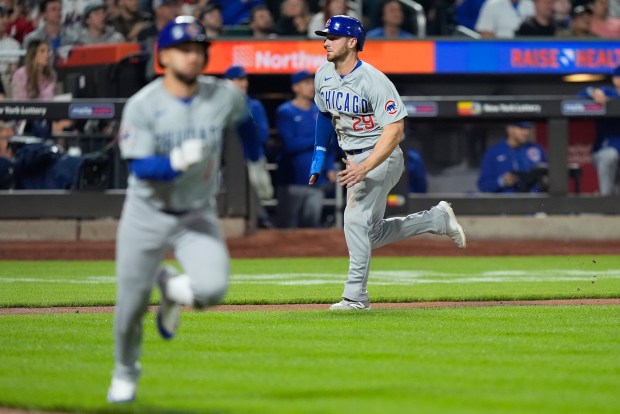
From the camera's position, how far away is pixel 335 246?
1683 cm

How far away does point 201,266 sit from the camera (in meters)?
5.79

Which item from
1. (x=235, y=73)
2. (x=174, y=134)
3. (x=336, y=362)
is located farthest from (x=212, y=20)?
(x=174, y=134)

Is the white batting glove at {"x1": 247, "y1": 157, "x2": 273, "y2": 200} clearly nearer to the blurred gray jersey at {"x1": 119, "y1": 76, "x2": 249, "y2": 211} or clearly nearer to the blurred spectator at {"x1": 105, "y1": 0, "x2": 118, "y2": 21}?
the blurred gray jersey at {"x1": 119, "y1": 76, "x2": 249, "y2": 211}

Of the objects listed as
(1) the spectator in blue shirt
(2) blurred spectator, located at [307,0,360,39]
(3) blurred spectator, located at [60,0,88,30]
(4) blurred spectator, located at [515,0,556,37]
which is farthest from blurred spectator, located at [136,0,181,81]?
(4) blurred spectator, located at [515,0,556,37]

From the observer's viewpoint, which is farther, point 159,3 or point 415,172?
point 159,3

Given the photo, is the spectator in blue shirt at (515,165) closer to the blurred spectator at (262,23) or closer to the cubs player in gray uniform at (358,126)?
the blurred spectator at (262,23)

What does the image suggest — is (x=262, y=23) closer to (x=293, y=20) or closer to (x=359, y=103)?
(x=293, y=20)

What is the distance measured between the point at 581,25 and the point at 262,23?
4.62 metres

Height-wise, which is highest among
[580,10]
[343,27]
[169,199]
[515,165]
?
[580,10]

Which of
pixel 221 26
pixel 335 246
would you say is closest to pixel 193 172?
pixel 335 246

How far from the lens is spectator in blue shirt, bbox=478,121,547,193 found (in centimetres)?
1725

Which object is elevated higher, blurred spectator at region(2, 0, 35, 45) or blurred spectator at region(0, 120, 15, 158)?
blurred spectator at region(2, 0, 35, 45)

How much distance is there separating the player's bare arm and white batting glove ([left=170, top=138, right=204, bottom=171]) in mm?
3435

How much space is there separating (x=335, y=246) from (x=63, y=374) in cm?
1045
